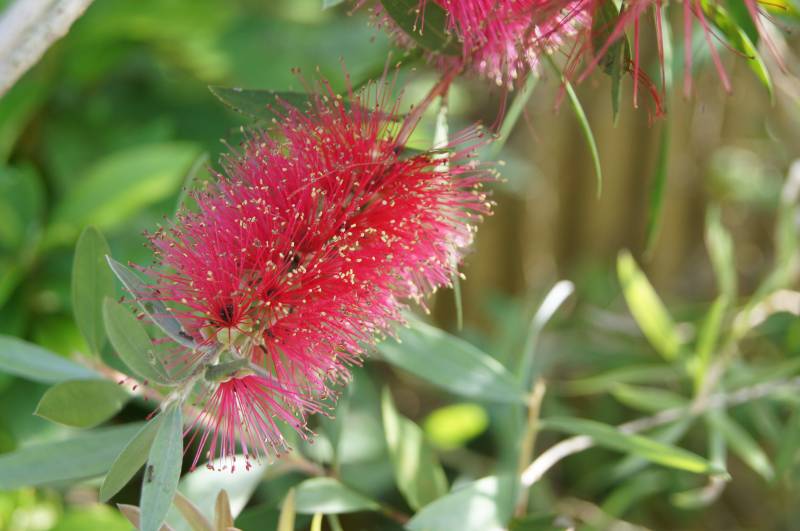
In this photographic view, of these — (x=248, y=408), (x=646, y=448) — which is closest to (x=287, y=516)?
(x=248, y=408)

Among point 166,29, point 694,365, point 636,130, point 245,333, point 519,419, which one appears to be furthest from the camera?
point 636,130

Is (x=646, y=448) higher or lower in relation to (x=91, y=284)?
lower

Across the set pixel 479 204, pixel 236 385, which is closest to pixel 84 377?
pixel 236 385

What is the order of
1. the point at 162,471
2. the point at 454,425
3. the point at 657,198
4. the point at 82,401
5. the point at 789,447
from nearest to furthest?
the point at 162,471, the point at 82,401, the point at 657,198, the point at 789,447, the point at 454,425

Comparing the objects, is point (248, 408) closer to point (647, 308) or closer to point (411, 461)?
point (411, 461)

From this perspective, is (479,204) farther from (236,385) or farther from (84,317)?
(84,317)

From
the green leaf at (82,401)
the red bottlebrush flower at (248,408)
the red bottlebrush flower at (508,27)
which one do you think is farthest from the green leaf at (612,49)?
the green leaf at (82,401)

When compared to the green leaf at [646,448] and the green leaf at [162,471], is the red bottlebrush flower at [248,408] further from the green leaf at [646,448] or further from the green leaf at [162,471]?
the green leaf at [646,448]

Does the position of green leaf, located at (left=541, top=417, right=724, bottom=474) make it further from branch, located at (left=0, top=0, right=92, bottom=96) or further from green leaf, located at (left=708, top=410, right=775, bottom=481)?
branch, located at (left=0, top=0, right=92, bottom=96)
